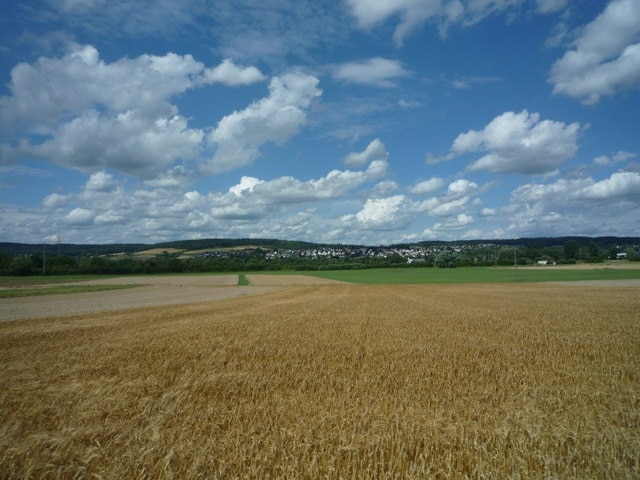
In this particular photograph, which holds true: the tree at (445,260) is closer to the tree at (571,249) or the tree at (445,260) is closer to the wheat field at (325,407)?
the tree at (571,249)

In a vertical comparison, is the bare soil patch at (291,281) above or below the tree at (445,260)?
below

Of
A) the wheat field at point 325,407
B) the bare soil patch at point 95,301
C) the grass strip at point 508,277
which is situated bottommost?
the grass strip at point 508,277

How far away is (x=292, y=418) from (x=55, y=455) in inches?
126

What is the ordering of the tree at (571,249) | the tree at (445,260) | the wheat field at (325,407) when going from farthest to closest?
the tree at (571,249), the tree at (445,260), the wheat field at (325,407)

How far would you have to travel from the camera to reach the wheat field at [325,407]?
527 cm

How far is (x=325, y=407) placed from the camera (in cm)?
738

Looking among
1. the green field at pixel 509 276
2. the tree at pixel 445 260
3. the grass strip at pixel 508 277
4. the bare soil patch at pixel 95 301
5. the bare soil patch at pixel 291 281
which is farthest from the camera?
the tree at pixel 445 260

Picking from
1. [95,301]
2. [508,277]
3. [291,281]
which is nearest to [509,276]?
[508,277]

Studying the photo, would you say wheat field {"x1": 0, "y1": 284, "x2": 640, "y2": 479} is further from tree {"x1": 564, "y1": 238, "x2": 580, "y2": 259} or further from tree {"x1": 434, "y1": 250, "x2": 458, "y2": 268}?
tree {"x1": 564, "y1": 238, "x2": 580, "y2": 259}

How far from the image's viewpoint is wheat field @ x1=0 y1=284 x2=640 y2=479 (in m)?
5.27

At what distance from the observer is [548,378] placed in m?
9.36

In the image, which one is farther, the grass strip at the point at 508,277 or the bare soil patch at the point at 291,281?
the bare soil patch at the point at 291,281

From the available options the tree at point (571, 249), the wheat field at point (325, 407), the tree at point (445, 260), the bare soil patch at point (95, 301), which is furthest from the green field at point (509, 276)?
the wheat field at point (325, 407)

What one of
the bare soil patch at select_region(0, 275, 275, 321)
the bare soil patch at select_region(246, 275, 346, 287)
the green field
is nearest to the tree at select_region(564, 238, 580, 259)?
the green field
